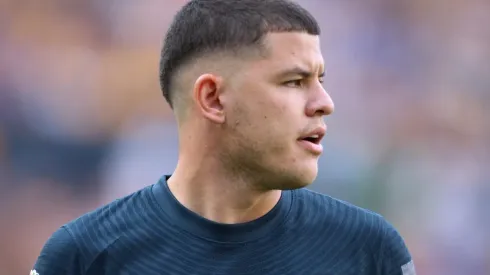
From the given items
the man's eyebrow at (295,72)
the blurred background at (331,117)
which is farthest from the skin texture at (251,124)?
the blurred background at (331,117)

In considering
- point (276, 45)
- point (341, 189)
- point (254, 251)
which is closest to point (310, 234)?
point (254, 251)

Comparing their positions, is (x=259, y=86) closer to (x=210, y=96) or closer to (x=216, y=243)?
(x=210, y=96)

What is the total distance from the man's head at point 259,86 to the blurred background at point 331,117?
1.70m

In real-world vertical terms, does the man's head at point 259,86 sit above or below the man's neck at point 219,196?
above

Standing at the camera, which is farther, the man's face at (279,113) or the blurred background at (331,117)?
the blurred background at (331,117)

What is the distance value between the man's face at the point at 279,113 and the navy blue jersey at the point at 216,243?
0.46ft

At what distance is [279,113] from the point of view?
4.76ft

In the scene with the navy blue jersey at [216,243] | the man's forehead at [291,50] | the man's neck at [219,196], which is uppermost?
the man's forehead at [291,50]

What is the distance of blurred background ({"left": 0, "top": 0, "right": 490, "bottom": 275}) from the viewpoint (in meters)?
3.23

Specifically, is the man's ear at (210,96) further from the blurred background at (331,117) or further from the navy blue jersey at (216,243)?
the blurred background at (331,117)

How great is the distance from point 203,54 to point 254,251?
0.42m

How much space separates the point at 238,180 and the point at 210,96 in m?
0.18

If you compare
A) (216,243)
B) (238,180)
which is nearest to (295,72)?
(238,180)

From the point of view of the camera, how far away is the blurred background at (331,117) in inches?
127
